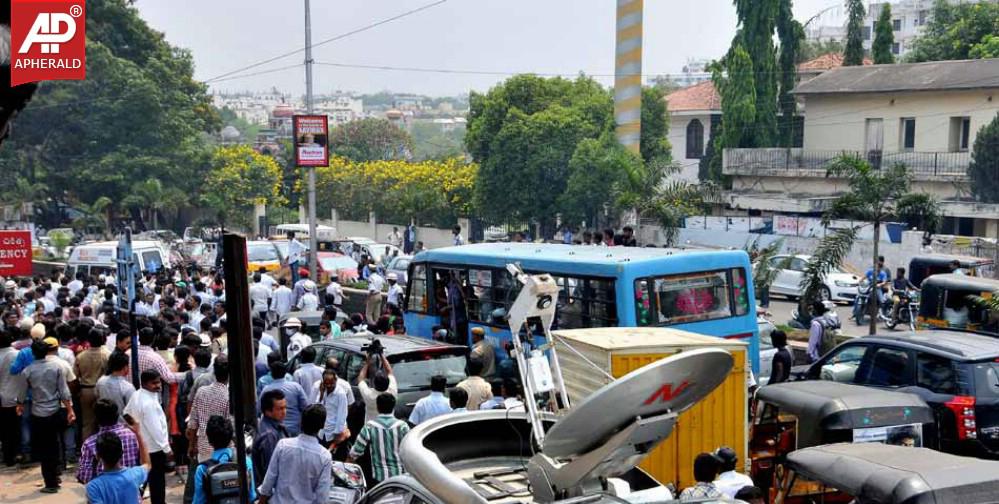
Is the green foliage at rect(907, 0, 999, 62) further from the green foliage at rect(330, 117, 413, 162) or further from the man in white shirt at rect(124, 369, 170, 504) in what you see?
the green foliage at rect(330, 117, 413, 162)

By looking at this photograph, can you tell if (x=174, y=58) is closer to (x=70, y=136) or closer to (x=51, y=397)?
(x=70, y=136)

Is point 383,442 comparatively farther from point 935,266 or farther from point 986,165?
point 986,165

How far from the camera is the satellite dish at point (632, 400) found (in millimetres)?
4398

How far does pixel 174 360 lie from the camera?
38.1ft

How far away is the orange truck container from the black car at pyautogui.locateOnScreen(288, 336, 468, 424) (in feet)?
6.44

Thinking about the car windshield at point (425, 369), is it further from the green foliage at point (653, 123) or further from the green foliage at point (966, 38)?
the green foliage at point (966, 38)

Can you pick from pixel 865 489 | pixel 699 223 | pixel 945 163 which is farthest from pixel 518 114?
pixel 865 489

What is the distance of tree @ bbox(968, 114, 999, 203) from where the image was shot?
36094mm

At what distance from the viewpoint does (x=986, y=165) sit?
1447 inches

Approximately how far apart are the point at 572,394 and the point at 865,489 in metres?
3.70

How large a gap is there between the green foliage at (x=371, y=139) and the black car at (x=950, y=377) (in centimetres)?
8878

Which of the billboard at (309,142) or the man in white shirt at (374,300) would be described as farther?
the billboard at (309,142)

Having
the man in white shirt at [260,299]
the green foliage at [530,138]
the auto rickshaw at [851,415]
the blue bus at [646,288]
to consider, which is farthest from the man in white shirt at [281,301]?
the green foliage at [530,138]

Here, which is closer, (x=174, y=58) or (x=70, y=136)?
(x=70, y=136)
